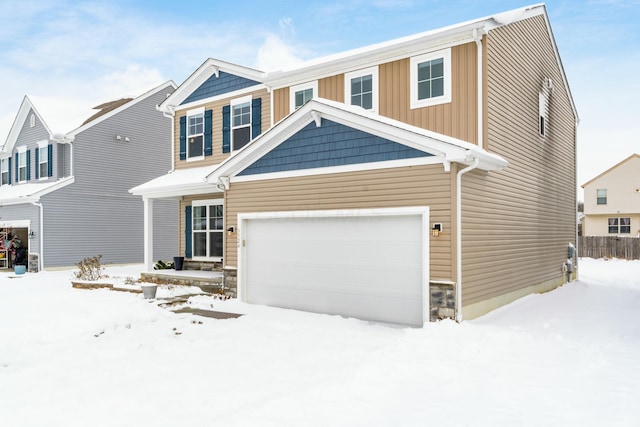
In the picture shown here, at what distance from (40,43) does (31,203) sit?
54.1 ft

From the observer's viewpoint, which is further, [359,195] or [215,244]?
[215,244]

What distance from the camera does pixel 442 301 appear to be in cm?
854

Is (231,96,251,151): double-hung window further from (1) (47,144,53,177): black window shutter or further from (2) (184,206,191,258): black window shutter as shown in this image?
(1) (47,144,53,177): black window shutter

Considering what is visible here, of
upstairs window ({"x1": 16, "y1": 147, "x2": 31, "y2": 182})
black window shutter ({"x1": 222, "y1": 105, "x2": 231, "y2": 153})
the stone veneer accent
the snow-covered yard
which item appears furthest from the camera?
upstairs window ({"x1": 16, "y1": 147, "x2": 31, "y2": 182})

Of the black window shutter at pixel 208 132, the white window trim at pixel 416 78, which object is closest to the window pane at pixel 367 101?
the white window trim at pixel 416 78

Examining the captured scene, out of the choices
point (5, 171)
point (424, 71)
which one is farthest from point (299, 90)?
point (5, 171)

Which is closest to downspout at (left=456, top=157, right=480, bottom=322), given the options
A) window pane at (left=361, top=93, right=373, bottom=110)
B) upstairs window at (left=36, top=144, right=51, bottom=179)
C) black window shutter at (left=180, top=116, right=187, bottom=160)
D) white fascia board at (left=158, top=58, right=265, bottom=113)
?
window pane at (left=361, top=93, right=373, bottom=110)

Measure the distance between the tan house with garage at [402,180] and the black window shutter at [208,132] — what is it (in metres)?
1.43

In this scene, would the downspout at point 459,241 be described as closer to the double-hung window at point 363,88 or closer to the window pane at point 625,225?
the double-hung window at point 363,88

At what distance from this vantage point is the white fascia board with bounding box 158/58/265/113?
1440 centimetres

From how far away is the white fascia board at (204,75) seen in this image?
567 inches

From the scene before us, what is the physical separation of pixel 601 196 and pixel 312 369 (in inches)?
1399

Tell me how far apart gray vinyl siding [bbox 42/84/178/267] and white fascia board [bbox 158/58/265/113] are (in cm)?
616

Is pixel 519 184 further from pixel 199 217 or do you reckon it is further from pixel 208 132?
pixel 199 217
